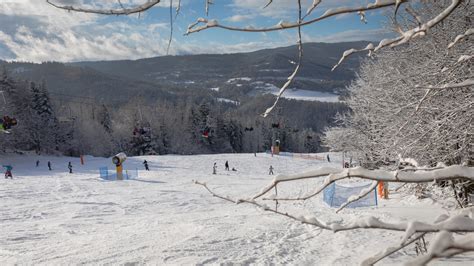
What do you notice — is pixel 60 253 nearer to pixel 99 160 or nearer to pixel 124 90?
pixel 99 160

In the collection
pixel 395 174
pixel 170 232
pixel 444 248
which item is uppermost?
pixel 395 174

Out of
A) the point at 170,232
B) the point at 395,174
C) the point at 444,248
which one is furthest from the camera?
the point at 170,232

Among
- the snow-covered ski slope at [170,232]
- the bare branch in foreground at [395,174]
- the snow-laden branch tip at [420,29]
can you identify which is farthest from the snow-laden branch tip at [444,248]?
the snow-covered ski slope at [170,232]

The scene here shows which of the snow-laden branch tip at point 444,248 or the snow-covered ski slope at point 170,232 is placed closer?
the snow-laden branch tip at point 444,248

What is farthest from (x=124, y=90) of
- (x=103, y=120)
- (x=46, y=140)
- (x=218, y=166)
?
(x=218, y=166)

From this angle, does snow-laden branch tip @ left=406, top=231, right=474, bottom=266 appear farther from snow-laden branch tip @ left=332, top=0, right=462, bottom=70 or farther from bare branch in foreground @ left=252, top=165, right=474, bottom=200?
snow-laden branch tip @ left=332, top=0, right=462, bottom=70

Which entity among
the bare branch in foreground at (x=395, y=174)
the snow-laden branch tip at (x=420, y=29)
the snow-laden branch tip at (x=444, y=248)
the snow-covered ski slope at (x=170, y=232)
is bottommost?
the snow-covered ski slope at (x=170, y=232)

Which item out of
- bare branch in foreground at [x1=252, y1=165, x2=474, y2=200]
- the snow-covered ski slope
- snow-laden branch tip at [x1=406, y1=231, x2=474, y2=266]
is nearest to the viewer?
snow-laden branch tip at [x1=406, y1=231, x2=474, y2=266]

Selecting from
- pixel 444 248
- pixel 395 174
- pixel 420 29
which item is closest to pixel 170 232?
pixel 395 174

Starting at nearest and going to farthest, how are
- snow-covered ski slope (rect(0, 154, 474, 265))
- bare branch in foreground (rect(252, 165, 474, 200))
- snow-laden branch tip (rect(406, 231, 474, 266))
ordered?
snow-laden branch tip (rect(406, 231, 474, 266)) → bare branch in foreground (rect(252, 165, 474, 200)) → snow-covered ski slope (rect(0, 154, 474, 265))

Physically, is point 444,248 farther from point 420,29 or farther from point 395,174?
point 420,29

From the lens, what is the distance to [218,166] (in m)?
43.7

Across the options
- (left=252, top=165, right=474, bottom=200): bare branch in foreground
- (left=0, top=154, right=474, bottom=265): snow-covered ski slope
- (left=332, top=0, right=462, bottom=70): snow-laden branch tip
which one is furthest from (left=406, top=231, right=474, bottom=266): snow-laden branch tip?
(left=0, top=154, right=474, bottom=265): snow-covered ski slope

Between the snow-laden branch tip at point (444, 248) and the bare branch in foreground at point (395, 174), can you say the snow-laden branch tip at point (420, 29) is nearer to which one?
the bare branch in foreground at point (395, 174)
